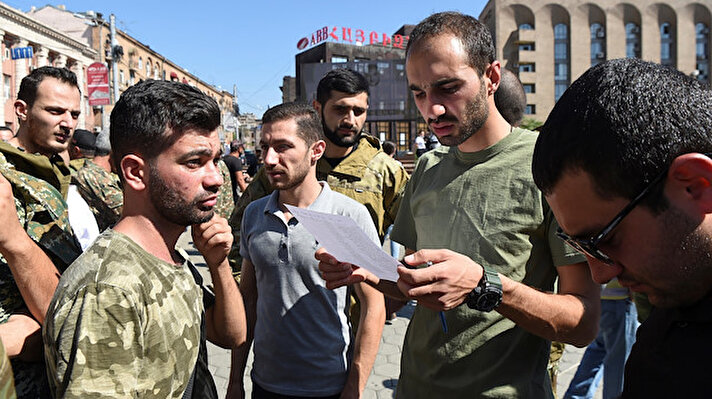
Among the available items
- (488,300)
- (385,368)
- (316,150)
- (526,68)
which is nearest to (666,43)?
(526,68)

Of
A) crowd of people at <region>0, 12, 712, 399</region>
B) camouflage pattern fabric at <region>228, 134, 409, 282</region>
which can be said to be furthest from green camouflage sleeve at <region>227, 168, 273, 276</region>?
crowd of people at <region>0, 12, 712, 399</region>

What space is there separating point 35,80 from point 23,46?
4252 cm

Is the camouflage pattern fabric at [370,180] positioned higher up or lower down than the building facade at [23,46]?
lower down

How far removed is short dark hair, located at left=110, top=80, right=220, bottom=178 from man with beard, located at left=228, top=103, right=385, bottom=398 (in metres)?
0.93

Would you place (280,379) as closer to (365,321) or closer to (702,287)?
(365,321)

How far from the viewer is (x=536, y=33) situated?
199 ft

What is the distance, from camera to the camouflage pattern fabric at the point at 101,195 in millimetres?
4184

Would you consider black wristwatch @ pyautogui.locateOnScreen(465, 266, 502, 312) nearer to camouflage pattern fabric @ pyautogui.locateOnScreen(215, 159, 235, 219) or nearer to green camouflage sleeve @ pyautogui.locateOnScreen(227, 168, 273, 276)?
green camouflage sleeve @ pyautogui.locateOnScreen(227, 168, 273, 276)

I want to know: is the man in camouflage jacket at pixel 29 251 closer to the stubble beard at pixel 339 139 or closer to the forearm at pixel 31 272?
the forearm at pixel 31 272

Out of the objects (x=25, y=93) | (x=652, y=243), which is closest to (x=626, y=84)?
(x=652, y=243)

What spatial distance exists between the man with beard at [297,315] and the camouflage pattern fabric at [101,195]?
6.57 ft

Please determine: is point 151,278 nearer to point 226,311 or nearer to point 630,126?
point 226,311

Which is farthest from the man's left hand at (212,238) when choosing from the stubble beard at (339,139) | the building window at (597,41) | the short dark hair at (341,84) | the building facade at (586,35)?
the building window at (597,41)

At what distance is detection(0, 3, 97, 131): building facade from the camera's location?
120 feet
